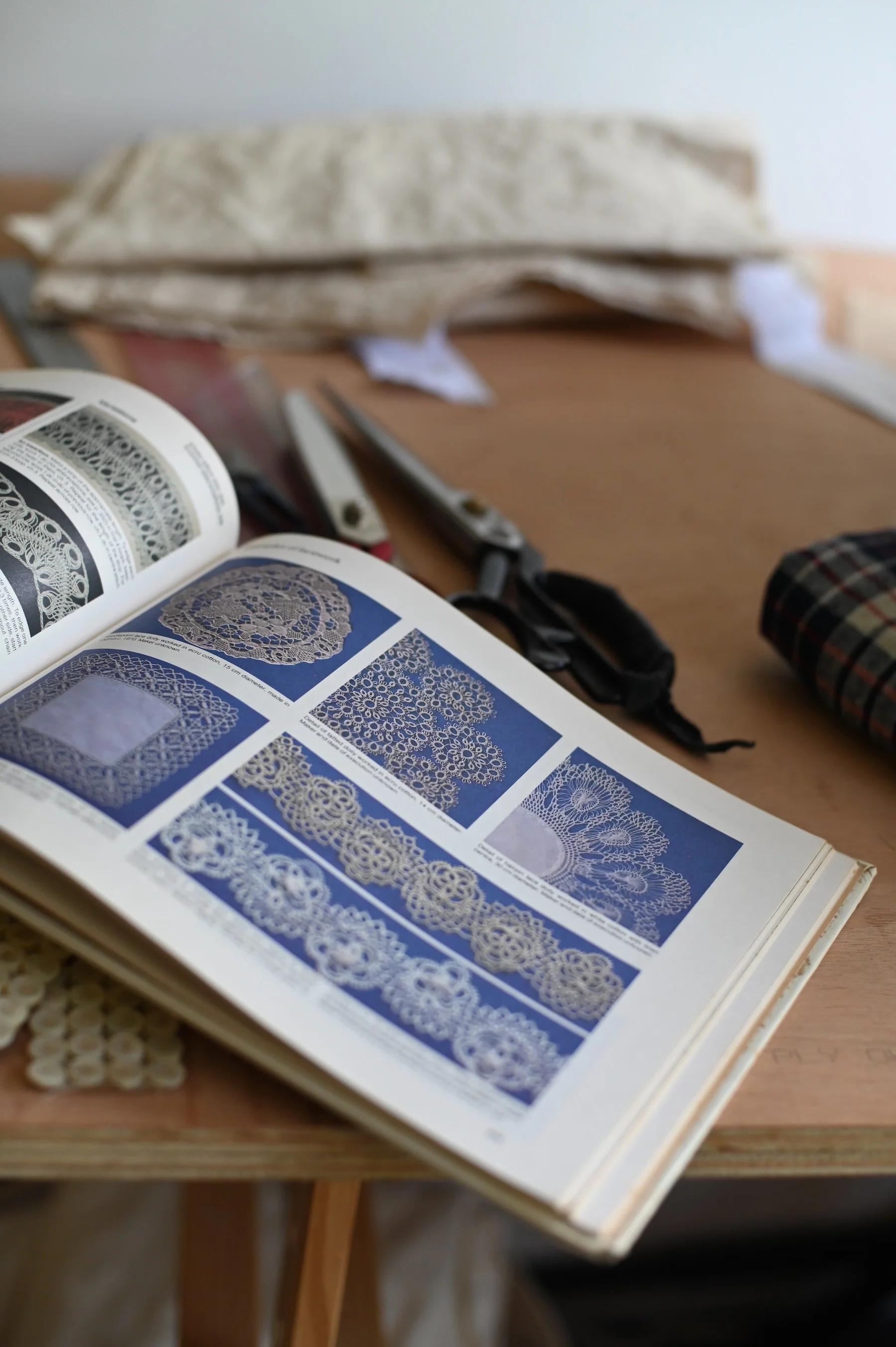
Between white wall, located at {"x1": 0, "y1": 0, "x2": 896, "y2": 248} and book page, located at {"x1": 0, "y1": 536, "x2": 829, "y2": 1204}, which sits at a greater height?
white wall, located at {"x1": 0, "y1": 0, "x2": 896, "y2": 248}

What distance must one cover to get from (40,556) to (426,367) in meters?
0.45

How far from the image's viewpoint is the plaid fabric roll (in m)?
0.49

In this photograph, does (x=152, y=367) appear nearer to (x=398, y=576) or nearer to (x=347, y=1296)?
(x=398, y=576)

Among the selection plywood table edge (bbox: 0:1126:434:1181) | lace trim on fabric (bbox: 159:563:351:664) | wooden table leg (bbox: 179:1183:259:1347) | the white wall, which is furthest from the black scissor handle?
the white wall

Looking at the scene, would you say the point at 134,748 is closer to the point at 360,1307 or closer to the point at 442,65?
the point at 360,1307

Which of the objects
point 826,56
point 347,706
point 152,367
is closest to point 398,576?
point 347,706

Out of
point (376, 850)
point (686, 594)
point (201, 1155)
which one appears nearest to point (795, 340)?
point (686, 594)

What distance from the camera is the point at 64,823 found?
0.35 m

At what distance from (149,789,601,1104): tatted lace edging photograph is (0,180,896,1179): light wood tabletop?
4cm

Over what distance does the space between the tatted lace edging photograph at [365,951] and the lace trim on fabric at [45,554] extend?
5.0 inches

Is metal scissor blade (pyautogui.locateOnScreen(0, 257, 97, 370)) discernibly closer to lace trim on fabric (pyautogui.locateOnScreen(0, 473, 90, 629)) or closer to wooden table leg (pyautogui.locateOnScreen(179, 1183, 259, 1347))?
lace trim on fabric (pyautogui.locateOnScreen(0, 473, 90, 629))

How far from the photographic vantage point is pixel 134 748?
38cm

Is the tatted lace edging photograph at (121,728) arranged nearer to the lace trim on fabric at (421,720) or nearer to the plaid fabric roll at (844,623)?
the lace trim on fabric at (421,720)

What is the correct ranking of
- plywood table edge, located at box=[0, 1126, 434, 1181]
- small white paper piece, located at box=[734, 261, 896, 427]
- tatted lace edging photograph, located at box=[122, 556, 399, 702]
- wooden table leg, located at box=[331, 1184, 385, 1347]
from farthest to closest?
1. small white paper piece, located at box=[734, 261, 896, 427]
2. wooden table leg, located at box=[331, 1184, 385, 1347]
3. tatted lace edging photograph, located at box=[122, 556, 399, 702]
4. plywood table edge, located at box=[0, 1126, 434, 1181]
